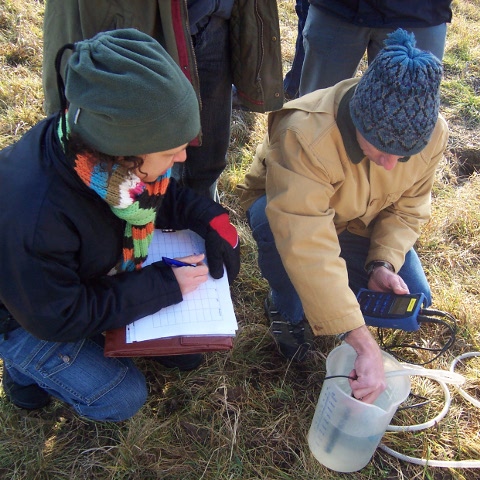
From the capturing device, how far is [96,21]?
61.2 inches

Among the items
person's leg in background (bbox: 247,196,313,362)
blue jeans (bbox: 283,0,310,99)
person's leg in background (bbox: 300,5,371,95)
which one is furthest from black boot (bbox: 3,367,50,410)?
blue jeans (bbox: 283,0,310,99)

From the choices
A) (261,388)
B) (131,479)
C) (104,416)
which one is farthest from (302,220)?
(131,479)

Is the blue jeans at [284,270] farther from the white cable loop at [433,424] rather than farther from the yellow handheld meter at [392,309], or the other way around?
the white cable loop at [433,424]

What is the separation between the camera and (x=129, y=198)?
1.30 m

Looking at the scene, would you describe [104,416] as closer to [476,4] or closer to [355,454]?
[355,454]

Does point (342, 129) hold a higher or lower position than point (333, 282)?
higher

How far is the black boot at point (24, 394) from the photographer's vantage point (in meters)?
1.76

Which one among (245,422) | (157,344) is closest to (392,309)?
(245,422)

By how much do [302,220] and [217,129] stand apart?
0.79 meters

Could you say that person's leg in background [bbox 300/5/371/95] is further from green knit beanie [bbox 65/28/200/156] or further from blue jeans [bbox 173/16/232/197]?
green knit beanie [bbox 65/28/200/156]

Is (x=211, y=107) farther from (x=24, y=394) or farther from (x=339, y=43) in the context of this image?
(x=24, y=394)

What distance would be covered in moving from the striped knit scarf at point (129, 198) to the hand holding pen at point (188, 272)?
0.32 feet

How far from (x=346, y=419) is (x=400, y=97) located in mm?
971

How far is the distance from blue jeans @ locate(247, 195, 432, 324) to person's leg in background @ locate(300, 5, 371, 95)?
0.88m
